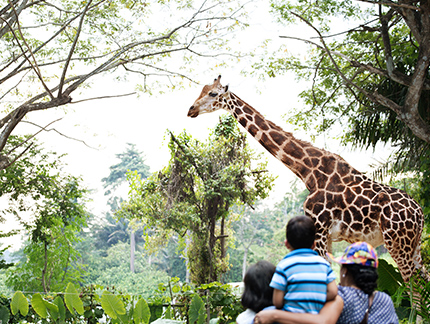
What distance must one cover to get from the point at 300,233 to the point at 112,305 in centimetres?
158

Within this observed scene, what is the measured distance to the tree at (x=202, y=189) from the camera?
7418 millimetres

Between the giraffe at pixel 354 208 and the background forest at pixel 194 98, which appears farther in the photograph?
the background forest at pixel 194 98

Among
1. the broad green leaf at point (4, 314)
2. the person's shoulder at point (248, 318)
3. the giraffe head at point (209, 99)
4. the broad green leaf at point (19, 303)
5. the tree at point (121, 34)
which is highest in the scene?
the tree at point (121, 34)

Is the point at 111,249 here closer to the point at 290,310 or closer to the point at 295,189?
the point at 295,189

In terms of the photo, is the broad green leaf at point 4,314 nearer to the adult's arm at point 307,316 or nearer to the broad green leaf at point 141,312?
the broad green leaf at point 141,312

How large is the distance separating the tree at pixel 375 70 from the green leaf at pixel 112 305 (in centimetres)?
255

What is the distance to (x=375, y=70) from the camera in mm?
3889

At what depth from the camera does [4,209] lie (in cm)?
684

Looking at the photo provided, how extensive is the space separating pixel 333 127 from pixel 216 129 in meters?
2.24

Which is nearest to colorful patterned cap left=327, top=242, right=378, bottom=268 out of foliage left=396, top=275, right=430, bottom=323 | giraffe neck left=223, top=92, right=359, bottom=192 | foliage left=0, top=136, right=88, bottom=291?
foliage left=396, top=275, right=430, bottom=323

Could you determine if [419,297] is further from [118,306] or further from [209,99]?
[209,99]

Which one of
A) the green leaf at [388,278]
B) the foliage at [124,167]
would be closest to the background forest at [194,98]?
the green leaf at [388,278]

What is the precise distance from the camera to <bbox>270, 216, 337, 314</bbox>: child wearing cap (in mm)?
1521

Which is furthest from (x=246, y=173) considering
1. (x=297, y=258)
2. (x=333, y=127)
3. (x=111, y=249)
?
(x=111, y=249)
